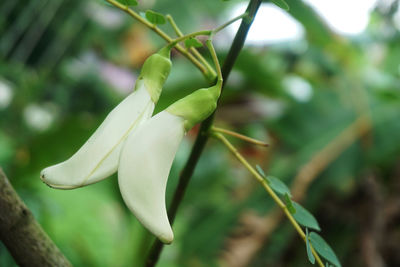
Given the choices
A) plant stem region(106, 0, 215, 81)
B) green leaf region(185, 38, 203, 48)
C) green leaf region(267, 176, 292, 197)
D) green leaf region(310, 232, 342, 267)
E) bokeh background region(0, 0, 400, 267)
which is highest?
green leaf region(185, 38, 203, 48)

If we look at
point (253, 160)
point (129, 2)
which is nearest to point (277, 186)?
point (129, 2)

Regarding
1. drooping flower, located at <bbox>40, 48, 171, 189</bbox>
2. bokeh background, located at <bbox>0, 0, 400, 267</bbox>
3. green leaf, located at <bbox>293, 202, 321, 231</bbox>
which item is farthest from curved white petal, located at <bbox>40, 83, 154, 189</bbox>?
bokeh background, located at <bbox>0, 0, 400, 267</bbox>

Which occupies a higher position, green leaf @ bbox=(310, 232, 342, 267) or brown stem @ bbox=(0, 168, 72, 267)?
green leaf @ bbox=(310, 232, 342, 267)

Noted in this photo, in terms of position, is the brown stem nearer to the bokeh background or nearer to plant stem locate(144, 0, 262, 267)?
plant stem locate(144, 0, 262, 267)

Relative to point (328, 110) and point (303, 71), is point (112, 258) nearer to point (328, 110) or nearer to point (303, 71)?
point (328, 110)

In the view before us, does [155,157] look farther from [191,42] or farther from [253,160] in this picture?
[253,160]

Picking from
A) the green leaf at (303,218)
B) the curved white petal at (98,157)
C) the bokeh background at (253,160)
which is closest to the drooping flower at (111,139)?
the curved white petal at (98,157)

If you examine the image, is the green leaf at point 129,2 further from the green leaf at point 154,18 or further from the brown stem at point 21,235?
the brown stem at point 21,235
